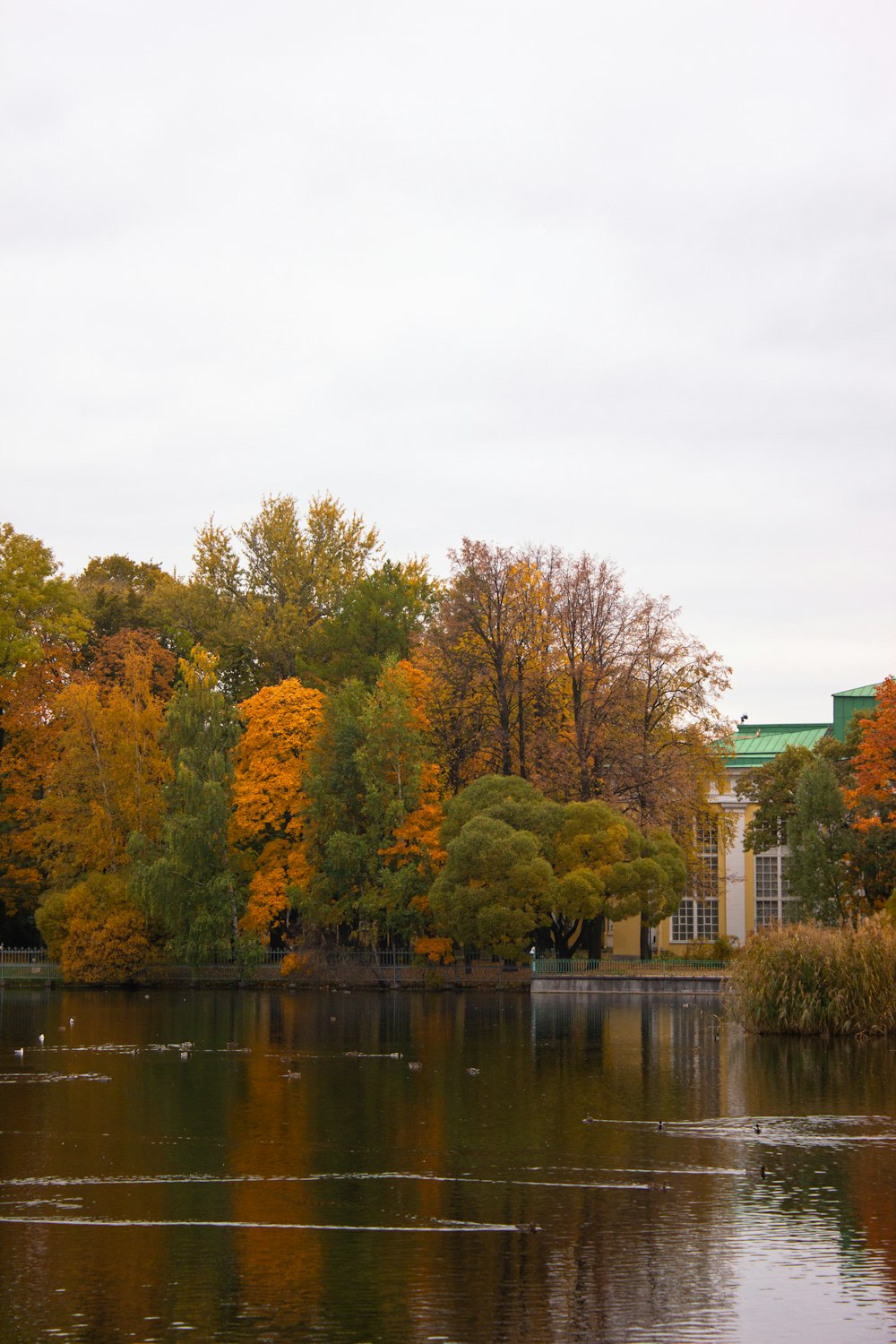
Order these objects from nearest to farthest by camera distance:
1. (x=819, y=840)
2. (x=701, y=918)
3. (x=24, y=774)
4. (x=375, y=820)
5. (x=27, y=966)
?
A: (x=819, y=840)
(x=375, y=820)
(x=27, y=966)
(x=24, y=774)
(x=701, y=918)

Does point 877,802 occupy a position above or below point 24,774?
below

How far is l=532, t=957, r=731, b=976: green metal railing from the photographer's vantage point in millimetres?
53938

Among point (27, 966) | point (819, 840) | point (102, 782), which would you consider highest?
point (102, 782)

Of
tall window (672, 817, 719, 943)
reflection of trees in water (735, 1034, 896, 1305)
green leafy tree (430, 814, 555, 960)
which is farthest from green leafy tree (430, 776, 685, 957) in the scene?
reflection of trees in water (735, 1034, 896, 1305)

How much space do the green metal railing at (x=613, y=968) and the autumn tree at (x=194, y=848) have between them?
1142 centimetres

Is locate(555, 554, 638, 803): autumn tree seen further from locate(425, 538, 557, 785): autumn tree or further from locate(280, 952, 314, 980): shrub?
locate(280, 952, 314, 980): shrub

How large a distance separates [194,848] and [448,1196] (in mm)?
42342

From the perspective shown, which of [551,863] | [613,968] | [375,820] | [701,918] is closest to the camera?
[551,863]

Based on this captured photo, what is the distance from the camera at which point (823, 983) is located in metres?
32.8

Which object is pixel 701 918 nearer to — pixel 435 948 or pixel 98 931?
pixel 435 948

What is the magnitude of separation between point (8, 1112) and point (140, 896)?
115 ft

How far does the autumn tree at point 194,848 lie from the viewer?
186ft

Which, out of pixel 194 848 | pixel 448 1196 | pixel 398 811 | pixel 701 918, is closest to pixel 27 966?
pixel 194 848

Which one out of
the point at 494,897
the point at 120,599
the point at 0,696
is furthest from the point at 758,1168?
the point at 120,599
